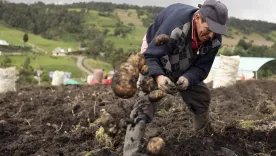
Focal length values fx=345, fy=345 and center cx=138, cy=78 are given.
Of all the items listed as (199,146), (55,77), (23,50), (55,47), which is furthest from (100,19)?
(199,146)

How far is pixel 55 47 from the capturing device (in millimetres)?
57000

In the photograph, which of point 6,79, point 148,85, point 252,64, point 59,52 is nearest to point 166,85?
point 148,85

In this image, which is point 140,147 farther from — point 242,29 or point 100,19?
point 100,19

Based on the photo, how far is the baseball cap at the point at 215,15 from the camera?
2908 mm

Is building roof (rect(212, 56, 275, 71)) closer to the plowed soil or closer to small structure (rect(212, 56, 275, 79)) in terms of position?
small structure (rect(212, 56, 275, 79))

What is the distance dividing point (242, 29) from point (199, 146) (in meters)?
62.2

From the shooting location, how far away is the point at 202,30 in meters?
3.04

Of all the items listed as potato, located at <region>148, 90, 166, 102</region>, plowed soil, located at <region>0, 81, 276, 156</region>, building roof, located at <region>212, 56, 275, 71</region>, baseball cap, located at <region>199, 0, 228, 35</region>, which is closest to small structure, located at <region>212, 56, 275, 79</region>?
building roof, located at <region>212, 56, 275, 71</region>

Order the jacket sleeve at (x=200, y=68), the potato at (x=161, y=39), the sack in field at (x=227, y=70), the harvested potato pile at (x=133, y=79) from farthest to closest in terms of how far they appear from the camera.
→ the sack in field at (x=227, y=70) < the jacket sleeve at (x=200, y=68) < the potato at (x=161, y=39) < the harvested potato pile at (x=133, y=79)

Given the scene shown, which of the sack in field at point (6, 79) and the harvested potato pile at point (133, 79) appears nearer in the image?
the harvested potato pile at point (133, 79)

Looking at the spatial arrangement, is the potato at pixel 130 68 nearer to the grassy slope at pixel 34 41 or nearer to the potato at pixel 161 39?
the potato at pixel 161 39

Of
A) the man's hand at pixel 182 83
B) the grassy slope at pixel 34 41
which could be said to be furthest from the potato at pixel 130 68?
the grassy slope at pixel 34 41

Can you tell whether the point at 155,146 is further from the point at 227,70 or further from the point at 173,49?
the point at 227,70

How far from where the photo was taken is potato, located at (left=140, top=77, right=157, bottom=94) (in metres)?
3.04
